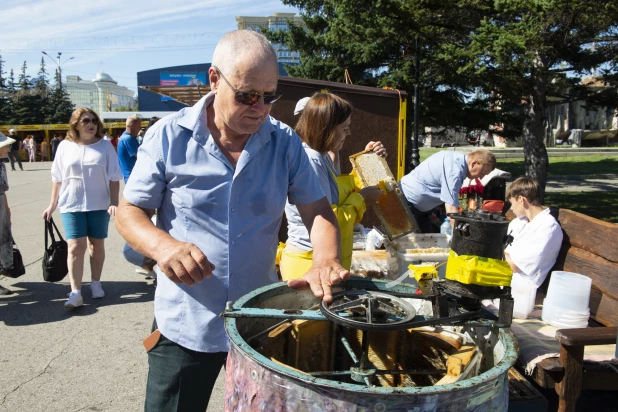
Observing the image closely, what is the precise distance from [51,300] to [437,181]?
4.27m

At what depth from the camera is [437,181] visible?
5.57 meters

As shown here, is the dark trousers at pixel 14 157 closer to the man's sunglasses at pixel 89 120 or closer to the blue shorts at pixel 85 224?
the man's sunglasses at pixel 89 120

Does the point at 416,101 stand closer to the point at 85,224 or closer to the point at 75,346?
the point at 85,224

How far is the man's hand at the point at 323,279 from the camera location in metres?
1.73

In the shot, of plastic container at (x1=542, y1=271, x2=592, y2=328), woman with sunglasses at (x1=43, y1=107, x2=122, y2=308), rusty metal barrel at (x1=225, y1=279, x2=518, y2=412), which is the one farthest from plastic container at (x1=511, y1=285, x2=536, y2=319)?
woman with sunglasses at (x1=43, y1=107, x2=122, y2=308)

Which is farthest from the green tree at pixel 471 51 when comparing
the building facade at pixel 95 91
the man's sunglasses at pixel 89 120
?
the building facade at pixel 95 91

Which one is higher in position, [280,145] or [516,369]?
[280,145]

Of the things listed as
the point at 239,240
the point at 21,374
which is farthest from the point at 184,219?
the point at 21,374

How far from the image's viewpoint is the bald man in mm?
1862

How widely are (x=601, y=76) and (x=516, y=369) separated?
930cm

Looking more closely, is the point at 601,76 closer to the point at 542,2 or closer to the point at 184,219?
the point at 542,2

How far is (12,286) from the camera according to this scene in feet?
19.4

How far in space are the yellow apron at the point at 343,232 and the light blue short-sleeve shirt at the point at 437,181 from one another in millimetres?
2020

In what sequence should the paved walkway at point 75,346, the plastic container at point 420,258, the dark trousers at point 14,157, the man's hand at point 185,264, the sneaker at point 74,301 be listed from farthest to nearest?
the dark trousers at point 14,157, the sneaker at point 74,301, the plastic container at point 420,258, the paved walkway at point 75,346, the man's hand at point 185,264
